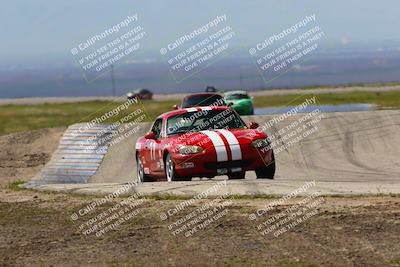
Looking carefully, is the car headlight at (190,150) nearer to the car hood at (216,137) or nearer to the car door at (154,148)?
the car hood at (216,137)

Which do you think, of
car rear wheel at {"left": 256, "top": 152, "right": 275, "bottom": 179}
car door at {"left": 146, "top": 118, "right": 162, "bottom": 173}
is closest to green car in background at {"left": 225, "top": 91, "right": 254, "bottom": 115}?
A: car door at {"left": 146, "top": 118, "right": 162, "bottom": 173}

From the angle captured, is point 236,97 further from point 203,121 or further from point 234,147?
point 234,147

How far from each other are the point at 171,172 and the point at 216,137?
44.5 inches

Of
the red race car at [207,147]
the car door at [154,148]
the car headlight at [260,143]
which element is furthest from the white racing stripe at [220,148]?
the car door at [154,148]

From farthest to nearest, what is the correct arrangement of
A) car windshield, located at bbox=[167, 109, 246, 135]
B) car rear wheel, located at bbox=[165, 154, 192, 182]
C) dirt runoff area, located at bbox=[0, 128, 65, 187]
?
dirt runoff area, located at bbox=[0, 128, 65, 187] → car windshield, located at bbox=[167, 109, 246, 135] → car rear wheel, located at bbox=[165, 154, 192, 182]

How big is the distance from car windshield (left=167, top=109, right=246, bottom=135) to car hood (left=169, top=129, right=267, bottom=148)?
0.51 m

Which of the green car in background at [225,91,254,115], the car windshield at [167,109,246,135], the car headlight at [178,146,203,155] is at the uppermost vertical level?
the car windshield at [167,109,246,135]

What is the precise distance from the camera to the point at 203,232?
8867 mm

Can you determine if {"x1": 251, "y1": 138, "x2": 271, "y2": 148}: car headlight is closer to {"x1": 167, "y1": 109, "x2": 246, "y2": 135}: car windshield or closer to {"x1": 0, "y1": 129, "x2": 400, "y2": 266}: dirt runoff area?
{"x1": 167, "y1": 109, "x2": 246, "y2": 135}: car windshield

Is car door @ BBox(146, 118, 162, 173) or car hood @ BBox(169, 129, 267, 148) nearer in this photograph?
car hood @ BBox(169, 129, 267, 148)

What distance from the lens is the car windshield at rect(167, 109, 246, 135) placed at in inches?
579

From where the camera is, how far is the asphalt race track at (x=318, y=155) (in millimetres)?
16453

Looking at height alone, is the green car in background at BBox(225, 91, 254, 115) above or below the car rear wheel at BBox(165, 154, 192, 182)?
below

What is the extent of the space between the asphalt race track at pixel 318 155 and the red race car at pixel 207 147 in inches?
32.8
